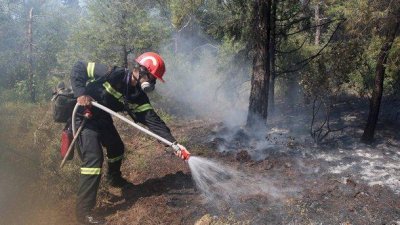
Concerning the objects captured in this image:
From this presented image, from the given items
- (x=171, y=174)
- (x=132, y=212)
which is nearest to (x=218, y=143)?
(x=171, y=174)

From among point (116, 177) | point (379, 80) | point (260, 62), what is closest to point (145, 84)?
point (116, 177)

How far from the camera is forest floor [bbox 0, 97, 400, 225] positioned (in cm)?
466

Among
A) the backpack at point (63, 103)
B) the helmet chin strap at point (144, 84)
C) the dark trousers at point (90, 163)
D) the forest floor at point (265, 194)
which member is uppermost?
the helmet chin strap at point (144, 84)

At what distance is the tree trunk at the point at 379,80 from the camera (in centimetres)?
692

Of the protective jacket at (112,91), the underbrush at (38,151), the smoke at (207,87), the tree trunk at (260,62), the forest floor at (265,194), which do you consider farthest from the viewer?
the smoke at (207,87)

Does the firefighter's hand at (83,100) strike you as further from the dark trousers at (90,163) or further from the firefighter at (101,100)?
the dark trousers at (90,163)

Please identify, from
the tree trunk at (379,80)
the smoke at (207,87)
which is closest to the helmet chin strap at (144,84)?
the tree trunk at (379,80)

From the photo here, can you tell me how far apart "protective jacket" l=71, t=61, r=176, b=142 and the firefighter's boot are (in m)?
0.94

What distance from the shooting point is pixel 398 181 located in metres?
5.69

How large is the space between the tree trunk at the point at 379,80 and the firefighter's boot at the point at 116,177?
5508mm

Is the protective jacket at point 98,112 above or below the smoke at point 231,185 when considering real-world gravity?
above

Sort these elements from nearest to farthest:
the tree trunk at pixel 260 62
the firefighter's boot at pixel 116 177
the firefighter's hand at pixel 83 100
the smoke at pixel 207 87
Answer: the firefighter's hand at pixel 83 100
the firefighter's boot at pixel 116 177
the tree trunk at pixel 260 62
the smoke at pixel 207 87

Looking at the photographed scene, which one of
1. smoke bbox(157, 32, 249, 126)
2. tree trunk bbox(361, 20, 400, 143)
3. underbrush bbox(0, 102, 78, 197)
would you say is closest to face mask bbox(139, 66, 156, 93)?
underbrush bbox(0, 102, 78, 197)

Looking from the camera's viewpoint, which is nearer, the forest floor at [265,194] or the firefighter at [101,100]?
the forest floor at [265,194]
